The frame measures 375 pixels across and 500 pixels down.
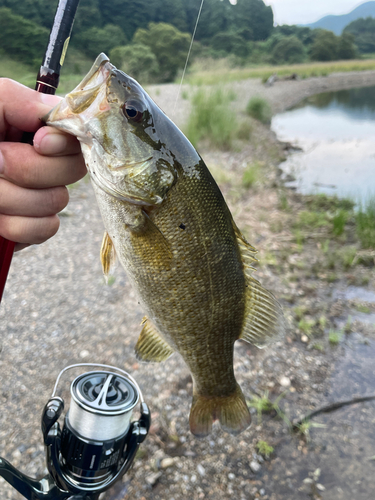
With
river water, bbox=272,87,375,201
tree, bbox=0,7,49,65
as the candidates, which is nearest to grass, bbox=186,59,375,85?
river water, bbox=272,87,375,201

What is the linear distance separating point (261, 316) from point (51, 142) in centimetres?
101

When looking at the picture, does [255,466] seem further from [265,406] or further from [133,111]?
[133,111]

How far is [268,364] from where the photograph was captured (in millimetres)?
3316

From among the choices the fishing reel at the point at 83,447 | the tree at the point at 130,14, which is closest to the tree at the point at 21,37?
the tree at the point at 130,14

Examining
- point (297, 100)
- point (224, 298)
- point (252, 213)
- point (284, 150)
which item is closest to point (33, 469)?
point (224, 298)

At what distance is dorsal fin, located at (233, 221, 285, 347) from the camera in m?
1.47

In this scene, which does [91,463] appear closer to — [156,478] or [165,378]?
[156,478]

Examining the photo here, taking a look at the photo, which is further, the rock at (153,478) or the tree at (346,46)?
the tree at (346,46)

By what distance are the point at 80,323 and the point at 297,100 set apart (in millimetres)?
27270

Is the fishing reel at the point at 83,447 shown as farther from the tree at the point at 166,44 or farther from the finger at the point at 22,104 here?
the tree at the point at 166,44

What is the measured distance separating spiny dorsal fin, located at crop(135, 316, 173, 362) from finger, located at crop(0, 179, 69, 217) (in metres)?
0.59

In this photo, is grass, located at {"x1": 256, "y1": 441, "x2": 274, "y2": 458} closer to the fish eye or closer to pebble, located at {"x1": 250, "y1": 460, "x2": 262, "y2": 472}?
pebble, located at {"x1": 250, "y1": 460, "x2": 262, "y2": 472}

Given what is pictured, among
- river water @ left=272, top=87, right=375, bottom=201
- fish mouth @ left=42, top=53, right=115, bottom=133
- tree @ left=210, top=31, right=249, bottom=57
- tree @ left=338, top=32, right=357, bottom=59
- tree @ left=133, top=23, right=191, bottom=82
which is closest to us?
fish mouth @ left=42, top=53, right=115, bottom=133

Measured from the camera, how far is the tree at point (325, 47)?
45406mm
